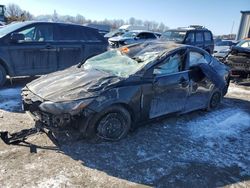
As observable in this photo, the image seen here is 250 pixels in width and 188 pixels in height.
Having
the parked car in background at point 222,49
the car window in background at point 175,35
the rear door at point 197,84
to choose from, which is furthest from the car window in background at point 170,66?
the car window in background at point 175,35

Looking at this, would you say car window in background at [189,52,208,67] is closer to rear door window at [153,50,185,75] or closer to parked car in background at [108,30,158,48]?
rear door window at [153,50,185,75]

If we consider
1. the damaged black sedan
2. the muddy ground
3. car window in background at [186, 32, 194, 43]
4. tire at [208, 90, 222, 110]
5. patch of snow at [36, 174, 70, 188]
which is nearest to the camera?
patch of snow at [36, 174, 70, 188]

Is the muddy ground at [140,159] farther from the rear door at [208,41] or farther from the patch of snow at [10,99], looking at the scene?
the rear door at [208,41]

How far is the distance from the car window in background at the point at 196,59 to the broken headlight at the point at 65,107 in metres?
2.62

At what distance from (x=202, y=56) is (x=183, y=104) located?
1.34 meters

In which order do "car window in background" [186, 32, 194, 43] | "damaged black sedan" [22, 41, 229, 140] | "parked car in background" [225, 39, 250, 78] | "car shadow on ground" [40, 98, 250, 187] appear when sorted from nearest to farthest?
"car shadow on ground" [40, 98, 250, 187], "damaged black sedan" [22, 41, 229, 140], "parked car in background" [225, 39, 250, 78], "car window in background" [186, 32, 194, 43]

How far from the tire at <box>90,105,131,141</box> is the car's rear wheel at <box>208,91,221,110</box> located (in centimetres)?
263

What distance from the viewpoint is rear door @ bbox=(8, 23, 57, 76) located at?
7727 mm

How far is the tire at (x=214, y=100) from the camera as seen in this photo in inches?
258

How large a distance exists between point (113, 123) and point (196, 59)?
8.27 ft

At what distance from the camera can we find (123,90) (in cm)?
449

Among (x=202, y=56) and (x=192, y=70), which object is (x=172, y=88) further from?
(x=202, y=56)

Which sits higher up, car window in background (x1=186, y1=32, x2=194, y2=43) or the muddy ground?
car window in background (x1=186, y1=32, x2=194, y2=43)

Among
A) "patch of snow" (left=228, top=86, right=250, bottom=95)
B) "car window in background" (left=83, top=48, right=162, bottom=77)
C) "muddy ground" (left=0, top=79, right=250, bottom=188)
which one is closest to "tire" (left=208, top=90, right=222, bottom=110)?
"muddy ground" (left=0, top=79, right=250, bottom=188)
